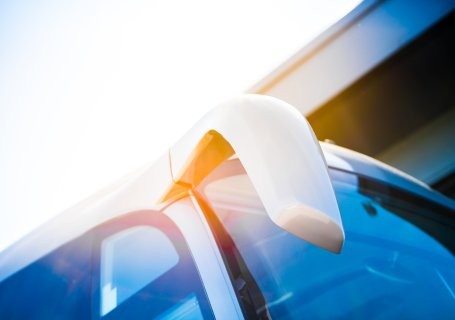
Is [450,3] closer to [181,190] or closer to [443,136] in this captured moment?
[443,136]

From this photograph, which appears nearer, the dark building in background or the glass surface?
the glass surface

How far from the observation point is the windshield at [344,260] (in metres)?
0.83

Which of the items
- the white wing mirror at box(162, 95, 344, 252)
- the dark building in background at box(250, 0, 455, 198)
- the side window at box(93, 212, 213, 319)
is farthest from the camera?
the dark building in background at box(250, 0, 455, 198)

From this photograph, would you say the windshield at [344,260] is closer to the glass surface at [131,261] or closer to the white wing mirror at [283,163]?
the glass surface at [131,261]

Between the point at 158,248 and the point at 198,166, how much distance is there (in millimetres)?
304

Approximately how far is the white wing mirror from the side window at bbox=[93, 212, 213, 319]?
0.37 m

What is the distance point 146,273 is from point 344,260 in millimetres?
663

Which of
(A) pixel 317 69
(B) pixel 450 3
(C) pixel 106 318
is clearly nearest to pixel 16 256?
(C) pixel 106 318

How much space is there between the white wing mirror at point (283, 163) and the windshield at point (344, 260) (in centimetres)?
33

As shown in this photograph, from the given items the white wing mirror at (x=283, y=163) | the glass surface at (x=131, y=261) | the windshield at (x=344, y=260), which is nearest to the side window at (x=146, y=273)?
the glass surface at (x=131, y=261)

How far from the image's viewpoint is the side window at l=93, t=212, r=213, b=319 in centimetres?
80

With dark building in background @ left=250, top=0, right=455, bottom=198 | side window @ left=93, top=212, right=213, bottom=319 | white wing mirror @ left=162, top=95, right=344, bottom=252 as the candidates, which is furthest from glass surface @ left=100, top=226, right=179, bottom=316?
dark building in background @ left=250, top=0, right=455, bottom=198

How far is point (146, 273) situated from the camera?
891mm

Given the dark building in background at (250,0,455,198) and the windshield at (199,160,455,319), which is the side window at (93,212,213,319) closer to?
the windshield at (199,160,455,319)
